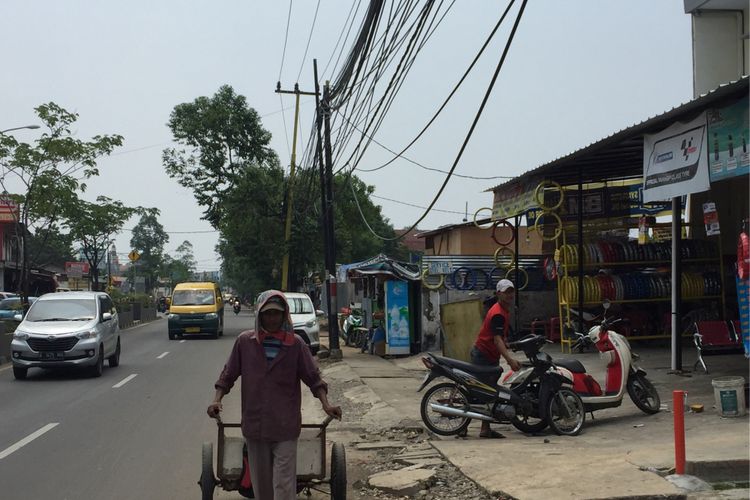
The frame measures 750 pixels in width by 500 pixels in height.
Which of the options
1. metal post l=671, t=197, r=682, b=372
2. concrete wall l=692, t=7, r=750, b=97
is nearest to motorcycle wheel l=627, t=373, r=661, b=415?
metal post l=671, t=197, r=682, b=372

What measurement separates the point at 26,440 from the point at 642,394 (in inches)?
293

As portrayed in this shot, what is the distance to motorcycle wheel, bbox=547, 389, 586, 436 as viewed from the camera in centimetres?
870

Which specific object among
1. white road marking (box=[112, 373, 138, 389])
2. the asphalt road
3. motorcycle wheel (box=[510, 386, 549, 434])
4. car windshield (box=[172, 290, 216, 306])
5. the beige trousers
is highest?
car windshield (box=[172, 290, 216, 306])

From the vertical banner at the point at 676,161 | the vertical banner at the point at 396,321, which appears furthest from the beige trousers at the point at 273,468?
the vertical banner at the point at 396,321

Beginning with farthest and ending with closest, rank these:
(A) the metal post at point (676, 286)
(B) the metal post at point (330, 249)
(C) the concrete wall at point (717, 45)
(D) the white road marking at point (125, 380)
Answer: (B) the metal post at point (330, 249) → (C) the concrete wall at point (717, 45) → (D) the white road marking at point (125, 380) → (A) the metal post at point (676, 286)

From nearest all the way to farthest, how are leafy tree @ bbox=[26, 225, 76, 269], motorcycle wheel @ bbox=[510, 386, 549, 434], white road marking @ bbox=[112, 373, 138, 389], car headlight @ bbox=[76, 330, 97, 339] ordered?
motorcycle wheel @ bbox=[510, 386, 549, 434] → white road marking @ bbox=[112, 373, 138, 389] → car headlight @ bbox=[76, 330, 97, 339] → leafy tree @ bbox=[26, 225, 76, 269]

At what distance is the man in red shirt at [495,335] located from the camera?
28.6 ft

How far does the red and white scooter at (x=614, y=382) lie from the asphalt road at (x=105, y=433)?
4.50 metres

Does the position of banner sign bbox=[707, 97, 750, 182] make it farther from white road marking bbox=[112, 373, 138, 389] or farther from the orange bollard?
white road marking bbox=[112, 373, 138, 389]

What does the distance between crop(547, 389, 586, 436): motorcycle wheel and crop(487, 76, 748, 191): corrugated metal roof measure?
396 cm

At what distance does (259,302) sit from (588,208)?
12.8 metres

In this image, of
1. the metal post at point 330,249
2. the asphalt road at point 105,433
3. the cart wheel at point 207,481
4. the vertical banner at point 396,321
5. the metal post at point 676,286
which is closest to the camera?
the cart wheel at point 207,481

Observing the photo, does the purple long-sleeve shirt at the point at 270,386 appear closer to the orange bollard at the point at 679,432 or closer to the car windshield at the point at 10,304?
the orange bollard at the point at 679,432

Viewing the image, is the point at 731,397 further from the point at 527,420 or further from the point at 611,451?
the point at 527,420
